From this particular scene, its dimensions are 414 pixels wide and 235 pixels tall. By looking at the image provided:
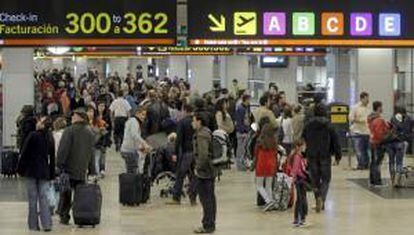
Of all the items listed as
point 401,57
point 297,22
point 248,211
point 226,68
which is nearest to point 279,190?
point 248,211

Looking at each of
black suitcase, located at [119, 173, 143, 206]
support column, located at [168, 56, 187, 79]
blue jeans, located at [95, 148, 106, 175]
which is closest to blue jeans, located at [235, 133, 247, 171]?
blue jeans, located at [95, 148, 106, 175]

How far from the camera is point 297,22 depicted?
16.1m

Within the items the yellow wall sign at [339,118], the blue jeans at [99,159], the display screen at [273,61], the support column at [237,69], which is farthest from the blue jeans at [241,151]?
the support column at [237,69]

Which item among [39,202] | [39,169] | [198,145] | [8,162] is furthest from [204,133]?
[8,162]

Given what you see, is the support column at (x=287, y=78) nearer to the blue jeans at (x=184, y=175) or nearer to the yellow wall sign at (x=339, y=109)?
the yellow wall sign at (x=339, y=109)

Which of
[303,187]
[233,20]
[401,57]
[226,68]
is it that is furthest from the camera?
[226,68]

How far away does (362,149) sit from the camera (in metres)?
20.6

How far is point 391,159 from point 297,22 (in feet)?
12.0

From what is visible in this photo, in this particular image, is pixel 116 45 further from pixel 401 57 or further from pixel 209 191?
→ pixel 401 57

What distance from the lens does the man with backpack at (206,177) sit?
1270 cm

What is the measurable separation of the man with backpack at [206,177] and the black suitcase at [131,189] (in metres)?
2.68

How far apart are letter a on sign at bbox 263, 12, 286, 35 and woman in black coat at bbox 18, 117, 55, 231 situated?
474cm

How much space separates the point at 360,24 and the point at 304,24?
99cm

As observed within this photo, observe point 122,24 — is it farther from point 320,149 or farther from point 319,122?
point 320,149
